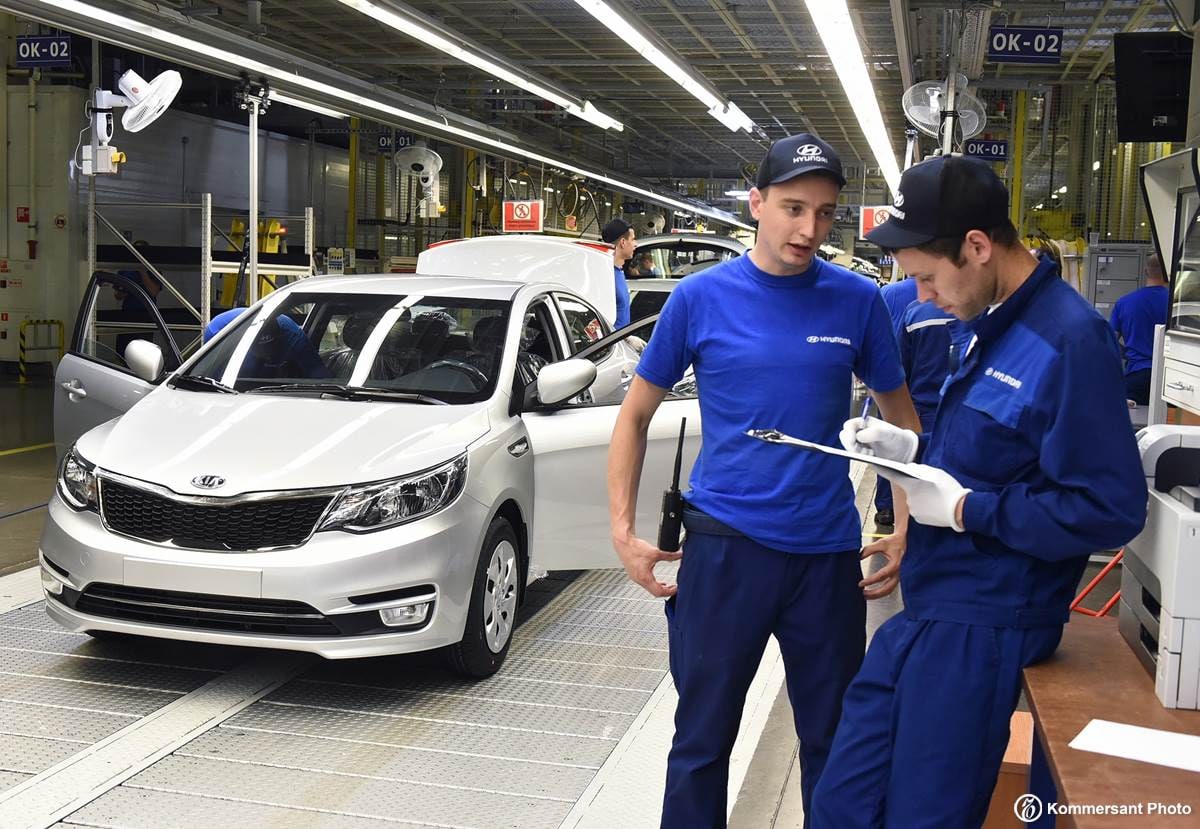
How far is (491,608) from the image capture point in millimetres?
4941

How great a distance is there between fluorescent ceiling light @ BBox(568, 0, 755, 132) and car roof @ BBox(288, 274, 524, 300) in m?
4.50

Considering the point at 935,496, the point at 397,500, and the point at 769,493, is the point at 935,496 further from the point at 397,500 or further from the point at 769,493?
the point at 397,500

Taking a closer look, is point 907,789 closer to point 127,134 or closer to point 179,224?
point 127,134

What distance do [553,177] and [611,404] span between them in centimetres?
2322

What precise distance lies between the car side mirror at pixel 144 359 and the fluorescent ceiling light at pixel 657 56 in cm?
537

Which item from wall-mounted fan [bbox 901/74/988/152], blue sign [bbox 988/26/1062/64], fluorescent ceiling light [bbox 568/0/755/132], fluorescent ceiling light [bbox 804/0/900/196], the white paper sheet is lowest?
the white paper sheet

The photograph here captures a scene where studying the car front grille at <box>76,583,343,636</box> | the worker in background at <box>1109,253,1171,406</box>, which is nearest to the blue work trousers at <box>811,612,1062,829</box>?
the car front grille at <box>76,583,343,636</box>

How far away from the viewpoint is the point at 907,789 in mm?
2178

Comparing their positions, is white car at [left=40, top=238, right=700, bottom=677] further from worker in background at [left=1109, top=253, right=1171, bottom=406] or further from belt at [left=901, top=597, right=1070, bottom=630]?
worker in background at [left=1109, top=253, right=1171, bottom=406]

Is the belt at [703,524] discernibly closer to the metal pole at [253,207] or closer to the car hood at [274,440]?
the car hood at [274,440]

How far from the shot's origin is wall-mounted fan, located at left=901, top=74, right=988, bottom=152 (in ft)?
39.8

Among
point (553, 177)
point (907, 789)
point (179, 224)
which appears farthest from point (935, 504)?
point (553, 177)

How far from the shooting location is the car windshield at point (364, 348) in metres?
5.30

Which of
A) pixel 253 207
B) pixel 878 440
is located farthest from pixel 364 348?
pixel 253 207
